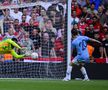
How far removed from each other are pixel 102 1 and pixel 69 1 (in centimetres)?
233

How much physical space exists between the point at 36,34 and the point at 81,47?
1.88m

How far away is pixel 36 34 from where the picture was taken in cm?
1653

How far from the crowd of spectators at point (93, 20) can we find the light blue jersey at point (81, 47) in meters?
0.67

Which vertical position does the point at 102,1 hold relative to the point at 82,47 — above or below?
above

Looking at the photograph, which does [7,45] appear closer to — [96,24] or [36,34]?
[36,34]

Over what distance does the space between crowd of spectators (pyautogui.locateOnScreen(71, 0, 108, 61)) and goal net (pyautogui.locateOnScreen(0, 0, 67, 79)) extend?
812mm

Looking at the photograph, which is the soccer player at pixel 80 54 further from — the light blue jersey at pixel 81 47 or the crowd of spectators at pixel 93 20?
Result: the crowd of spectators at pixel 93 20

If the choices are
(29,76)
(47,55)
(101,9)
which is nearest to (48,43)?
(47,55)

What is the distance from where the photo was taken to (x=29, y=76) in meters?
16.4

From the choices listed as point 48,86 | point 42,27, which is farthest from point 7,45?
point 42,27

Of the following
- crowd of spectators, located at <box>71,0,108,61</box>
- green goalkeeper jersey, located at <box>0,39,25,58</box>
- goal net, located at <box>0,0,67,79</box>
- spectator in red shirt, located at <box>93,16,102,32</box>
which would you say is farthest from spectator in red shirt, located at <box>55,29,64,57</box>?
green goalkeeper jersey, located at <box>0,39,25,58</box>

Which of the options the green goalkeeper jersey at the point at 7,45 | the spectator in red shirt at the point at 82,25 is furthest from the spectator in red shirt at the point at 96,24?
the green goalkeeper jersey at the point at 7,45

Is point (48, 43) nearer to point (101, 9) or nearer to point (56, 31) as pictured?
point (56, 31)

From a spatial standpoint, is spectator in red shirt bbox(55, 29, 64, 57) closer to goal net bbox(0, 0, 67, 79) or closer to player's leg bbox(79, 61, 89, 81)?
goal net bbox(0, 0, 67, 79)
